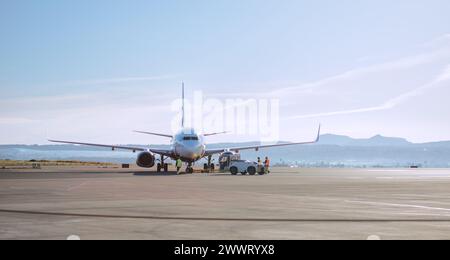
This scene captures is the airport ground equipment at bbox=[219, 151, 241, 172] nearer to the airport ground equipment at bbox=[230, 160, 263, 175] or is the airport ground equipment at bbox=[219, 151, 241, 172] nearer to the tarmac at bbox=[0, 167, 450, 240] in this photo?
the airport ground equipment at bbox=[230, 160, 263, 175]

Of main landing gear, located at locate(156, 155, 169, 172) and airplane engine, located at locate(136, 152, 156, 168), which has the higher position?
airplane engine, located at locate(136, 152, 156, 168)

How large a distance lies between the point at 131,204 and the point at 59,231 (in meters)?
7.63

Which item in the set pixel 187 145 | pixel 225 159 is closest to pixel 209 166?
pixel 225 159

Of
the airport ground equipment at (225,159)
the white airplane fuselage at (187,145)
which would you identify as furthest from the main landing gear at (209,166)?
the white airplane fuselage at (187,145)

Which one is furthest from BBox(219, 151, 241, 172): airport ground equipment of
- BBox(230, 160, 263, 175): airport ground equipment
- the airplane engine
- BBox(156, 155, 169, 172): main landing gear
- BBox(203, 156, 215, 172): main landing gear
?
the airplane engine

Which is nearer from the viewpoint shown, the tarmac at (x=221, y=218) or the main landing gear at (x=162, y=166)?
the tarmac at (x=221, y=218)

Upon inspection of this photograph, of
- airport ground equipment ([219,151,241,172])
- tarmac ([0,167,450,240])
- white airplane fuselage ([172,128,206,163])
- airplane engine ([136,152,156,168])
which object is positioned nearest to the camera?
tarmac ([0,167,450,240])

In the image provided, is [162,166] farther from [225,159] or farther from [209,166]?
[225,159]

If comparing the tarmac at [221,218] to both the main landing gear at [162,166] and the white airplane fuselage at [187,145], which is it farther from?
the main landing gear at [162,166]

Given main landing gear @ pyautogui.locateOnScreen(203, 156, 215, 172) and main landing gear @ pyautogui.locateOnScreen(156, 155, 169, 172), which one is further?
main landing gear @ pyautogui.locateOnScreen(203, 156, 215, 172)

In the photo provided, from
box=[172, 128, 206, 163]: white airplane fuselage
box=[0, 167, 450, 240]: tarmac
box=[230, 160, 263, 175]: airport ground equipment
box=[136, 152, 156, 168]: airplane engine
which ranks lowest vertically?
box=[0, 167, 450, 240]: tarmac

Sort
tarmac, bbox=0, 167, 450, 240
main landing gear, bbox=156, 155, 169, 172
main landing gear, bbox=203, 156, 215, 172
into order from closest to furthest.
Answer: tarmac, bbox=0, 167, 450, 240 → main landing gear, bbox=156, 155, 169, 172 → main landing gear, bbox=203, 156, 215, 172
